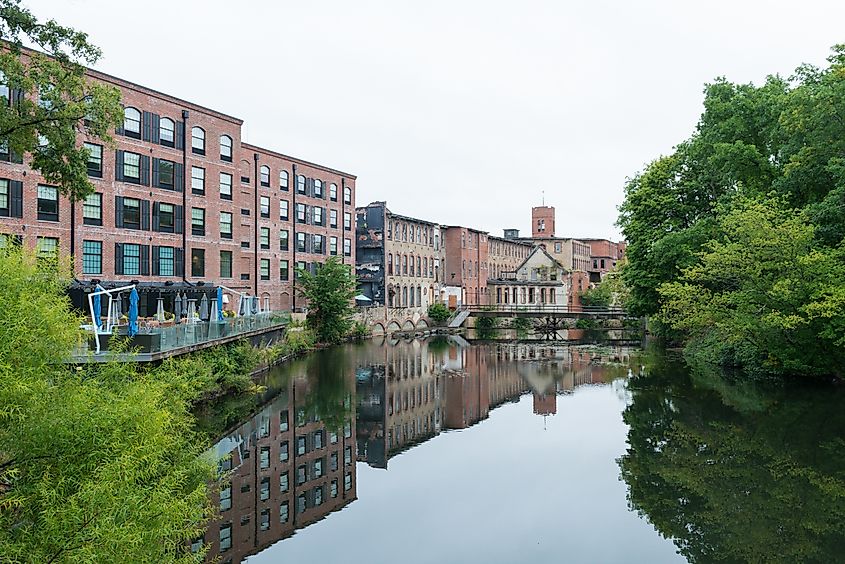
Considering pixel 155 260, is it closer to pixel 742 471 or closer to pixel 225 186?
pixel 225 186

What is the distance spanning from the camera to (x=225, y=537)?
13.1 metres

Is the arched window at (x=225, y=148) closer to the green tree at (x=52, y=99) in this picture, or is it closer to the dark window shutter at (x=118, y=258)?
the dark window shutter at (x=118, y=258)

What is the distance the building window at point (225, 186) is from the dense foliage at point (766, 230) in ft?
79.4

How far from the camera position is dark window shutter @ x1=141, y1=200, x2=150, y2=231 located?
36188mm

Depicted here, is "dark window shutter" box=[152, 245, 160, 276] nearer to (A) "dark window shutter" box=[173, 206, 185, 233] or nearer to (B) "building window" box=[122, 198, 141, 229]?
(B) "building window" box=[122, 198, 141, 229]

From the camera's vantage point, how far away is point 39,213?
1244 inches

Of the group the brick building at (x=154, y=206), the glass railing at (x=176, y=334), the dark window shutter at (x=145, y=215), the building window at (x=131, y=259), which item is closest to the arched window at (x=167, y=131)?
the brick building at (x=154, y=206)

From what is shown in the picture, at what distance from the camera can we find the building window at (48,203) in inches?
1248

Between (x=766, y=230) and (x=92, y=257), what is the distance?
29.6 meters

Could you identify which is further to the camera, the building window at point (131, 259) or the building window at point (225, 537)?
the building window at point (131, 259)

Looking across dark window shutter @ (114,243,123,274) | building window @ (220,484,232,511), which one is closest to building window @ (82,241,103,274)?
dark window shutter @ (114,243,123,274)

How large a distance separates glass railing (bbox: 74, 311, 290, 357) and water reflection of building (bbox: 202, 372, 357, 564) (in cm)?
326

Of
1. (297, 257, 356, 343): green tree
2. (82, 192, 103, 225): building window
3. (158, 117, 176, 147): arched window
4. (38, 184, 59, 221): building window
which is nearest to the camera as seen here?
(38, 184, 59, 221): building window

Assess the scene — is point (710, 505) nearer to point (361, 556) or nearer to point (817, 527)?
point (817, 527)
